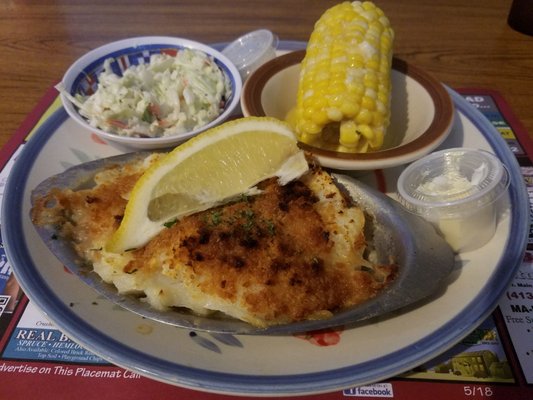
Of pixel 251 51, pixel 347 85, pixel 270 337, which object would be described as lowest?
pixel 270 337

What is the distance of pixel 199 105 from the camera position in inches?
75.2

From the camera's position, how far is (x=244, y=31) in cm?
281

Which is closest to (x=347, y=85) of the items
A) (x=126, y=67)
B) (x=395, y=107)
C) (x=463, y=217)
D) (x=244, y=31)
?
(x=395, y=107)

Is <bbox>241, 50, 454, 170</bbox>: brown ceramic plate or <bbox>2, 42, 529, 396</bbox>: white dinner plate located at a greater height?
<bbox>241, 50, 454, 170</bbox>: brown ceramic plate

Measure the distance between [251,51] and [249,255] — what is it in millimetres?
1359

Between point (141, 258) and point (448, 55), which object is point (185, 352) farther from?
point (448, 55)

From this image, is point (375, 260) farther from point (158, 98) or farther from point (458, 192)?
point (158, 98)

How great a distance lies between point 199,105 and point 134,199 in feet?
2.55

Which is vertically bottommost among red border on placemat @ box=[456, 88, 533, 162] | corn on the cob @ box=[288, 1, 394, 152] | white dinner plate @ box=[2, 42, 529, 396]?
white dinner plate @ box=[2, 42, 529, 396]

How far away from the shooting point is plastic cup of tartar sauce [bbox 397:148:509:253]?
134 centimetres

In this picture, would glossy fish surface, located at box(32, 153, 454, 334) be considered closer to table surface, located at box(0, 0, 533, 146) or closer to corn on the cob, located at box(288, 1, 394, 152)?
corn on the cob, located at box(288, 1, 394, 152)

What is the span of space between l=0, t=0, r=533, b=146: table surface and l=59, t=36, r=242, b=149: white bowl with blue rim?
0.37 metres

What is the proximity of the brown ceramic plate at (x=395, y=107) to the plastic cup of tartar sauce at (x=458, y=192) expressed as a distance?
67mm

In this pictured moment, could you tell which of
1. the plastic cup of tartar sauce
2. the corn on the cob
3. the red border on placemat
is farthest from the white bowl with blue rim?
the red border on placemat
